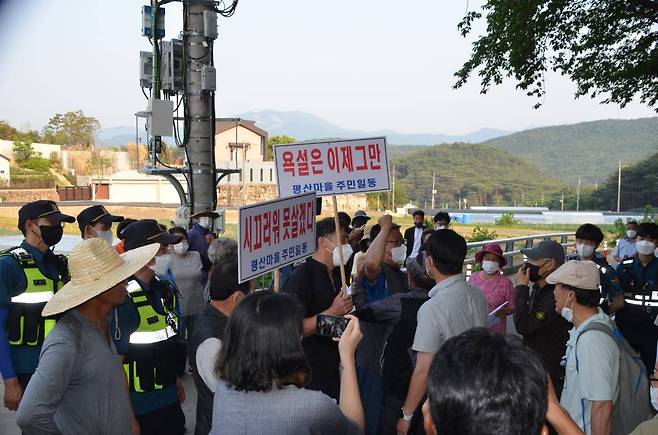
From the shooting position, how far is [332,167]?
207 inches

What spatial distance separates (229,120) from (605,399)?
8.17m

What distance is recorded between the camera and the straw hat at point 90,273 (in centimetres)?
298

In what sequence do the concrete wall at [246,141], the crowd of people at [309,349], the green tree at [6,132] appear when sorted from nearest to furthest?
the crowd of people at [309,349]
the concrete wall at [246,141]
the green tree at [6,132]

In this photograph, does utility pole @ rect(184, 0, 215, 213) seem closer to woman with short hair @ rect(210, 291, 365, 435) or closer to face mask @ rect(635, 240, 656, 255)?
face mask @ rect(635, 240, 656, 255)

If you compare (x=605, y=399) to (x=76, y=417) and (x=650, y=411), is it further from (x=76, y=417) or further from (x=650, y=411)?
(x=76, y=417)

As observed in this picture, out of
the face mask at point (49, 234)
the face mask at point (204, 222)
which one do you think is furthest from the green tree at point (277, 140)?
the face mask at point (49, 234)

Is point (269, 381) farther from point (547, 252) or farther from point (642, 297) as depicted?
point (642, 297)

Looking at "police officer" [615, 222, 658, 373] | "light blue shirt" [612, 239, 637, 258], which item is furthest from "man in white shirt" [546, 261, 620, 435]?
"light blue shirt" [612, 239, 637, 258]

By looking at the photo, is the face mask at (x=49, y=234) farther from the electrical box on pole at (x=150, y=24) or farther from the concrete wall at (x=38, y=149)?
the concrete wall at (x=38, y=149)

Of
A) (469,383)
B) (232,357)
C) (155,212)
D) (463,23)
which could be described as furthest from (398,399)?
(155,212)

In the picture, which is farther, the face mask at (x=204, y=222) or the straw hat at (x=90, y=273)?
the face mask at (x=204, y=222)

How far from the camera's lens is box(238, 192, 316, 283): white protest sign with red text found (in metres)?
3.92

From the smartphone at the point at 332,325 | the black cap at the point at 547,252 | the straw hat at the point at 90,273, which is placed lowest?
the smartphone at the point at 332,325

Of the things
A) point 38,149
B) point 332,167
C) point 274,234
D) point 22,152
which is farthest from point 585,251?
point 38,149
